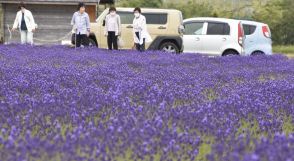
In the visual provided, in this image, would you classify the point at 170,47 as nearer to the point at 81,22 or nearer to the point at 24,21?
the point at 81,22

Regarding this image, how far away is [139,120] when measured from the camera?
4961 millimetres

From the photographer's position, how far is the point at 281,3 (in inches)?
2178

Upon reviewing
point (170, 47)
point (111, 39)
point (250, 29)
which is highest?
point (250, 29)

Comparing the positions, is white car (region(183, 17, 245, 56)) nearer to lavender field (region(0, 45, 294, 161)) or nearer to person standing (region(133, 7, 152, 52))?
person standing (region(133, 7, 152, 52))

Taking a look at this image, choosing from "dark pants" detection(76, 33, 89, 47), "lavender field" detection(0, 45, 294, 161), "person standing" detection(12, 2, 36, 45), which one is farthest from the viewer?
"dark pants" detection(76, 33, 89, 47)

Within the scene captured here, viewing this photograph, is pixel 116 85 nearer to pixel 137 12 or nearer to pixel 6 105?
pixel 6 105

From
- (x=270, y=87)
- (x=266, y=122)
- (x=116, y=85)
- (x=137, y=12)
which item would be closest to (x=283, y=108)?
(x=266, y=122)

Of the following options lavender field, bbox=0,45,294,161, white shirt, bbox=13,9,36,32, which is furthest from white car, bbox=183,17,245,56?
lavender field, bbox=0,45,294,161

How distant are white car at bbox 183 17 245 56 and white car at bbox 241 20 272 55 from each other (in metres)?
0.60

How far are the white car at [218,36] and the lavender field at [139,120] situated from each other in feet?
37.4

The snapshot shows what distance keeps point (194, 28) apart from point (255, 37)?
2.24 metres

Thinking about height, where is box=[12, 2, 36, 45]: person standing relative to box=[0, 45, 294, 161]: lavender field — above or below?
above

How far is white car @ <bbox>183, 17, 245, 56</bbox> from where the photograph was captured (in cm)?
2084

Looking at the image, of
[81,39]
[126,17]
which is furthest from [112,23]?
[126,17]
